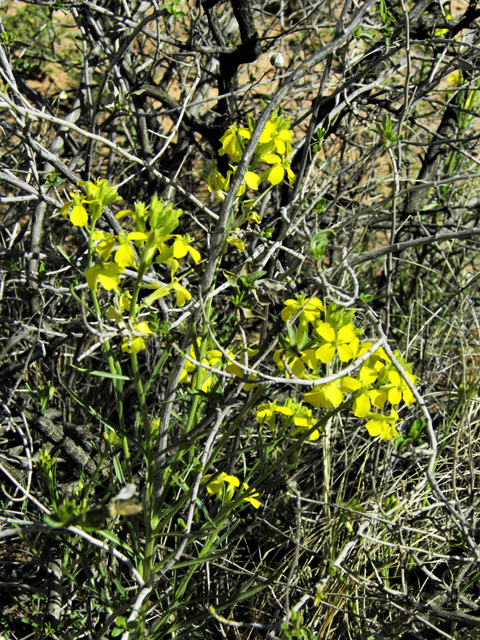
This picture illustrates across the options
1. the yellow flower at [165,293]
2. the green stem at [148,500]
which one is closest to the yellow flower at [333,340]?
the yellow flower at [165,293]

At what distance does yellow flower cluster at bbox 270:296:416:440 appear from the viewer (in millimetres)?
1066

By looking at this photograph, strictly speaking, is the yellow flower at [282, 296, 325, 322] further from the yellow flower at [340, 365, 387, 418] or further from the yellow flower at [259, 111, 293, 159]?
the yellow flower at [259, 111, 293, 159]

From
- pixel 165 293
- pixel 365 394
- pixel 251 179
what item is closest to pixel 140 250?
pixel 165 293

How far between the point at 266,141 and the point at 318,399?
2.00ft

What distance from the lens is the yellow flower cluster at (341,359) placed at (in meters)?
1.07

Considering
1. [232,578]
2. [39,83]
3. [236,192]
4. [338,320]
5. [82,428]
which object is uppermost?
[39,83]

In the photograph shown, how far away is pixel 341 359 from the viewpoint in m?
1.06

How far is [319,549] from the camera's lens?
71.4 inches

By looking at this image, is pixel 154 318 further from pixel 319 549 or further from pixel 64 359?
pixel 64 359

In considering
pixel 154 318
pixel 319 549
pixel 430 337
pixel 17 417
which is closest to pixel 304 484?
pixel 319 549

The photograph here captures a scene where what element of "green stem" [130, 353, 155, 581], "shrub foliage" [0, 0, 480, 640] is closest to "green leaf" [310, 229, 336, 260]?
"shrub foliage" [0, 0, 480, 640]

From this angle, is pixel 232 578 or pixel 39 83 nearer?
pixel 232 578

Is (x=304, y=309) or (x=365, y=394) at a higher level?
(x=304, y=309)

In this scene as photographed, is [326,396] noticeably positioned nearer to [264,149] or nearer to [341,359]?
[341,359]
